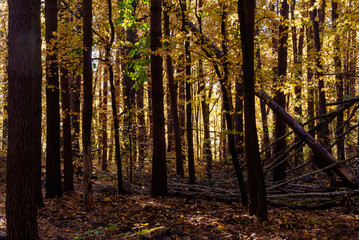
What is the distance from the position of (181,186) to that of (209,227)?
16.3 ft

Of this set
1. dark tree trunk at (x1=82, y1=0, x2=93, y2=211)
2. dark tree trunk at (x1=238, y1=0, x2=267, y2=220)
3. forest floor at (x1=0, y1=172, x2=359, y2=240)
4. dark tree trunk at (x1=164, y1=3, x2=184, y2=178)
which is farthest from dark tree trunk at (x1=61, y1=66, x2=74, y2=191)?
dark tree trunk at (x1=238, y1=0, x2=267, y2=220)

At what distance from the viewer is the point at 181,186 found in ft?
38.8

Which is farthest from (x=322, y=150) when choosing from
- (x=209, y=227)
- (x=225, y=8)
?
(x=225, y=8)

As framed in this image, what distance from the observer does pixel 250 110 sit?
22.0 ft

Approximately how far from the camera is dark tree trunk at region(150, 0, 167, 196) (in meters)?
10.1

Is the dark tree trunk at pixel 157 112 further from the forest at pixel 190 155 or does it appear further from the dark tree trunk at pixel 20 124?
the dark tree trunk at pixel 20 124

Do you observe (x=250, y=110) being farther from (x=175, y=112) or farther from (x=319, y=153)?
(x=175, y=112)

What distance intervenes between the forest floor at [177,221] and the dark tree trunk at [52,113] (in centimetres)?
69

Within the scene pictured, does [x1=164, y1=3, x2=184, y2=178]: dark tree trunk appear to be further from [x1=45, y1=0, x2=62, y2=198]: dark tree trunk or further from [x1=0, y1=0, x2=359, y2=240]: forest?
[x1=45, y1=0, x2=62, y2=198]: dark tree trunk

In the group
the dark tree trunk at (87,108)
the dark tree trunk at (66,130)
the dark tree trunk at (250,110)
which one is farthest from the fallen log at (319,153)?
the dark tree trunk at (66,130)

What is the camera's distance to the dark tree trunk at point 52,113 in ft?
33.7

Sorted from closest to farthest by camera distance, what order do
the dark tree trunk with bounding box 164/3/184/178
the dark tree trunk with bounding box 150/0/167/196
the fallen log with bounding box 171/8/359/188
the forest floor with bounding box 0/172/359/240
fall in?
the forest floor with bounding box 0/172/359/240, the fallen log with bounding box 171/8/359/188, the dark tree trunk with bounding box 150/0/167/196, the dark tree trunk with bounding box 164/3/184/178

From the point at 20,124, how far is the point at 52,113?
602 centimetres

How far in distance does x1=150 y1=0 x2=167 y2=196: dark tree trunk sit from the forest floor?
665 mm
